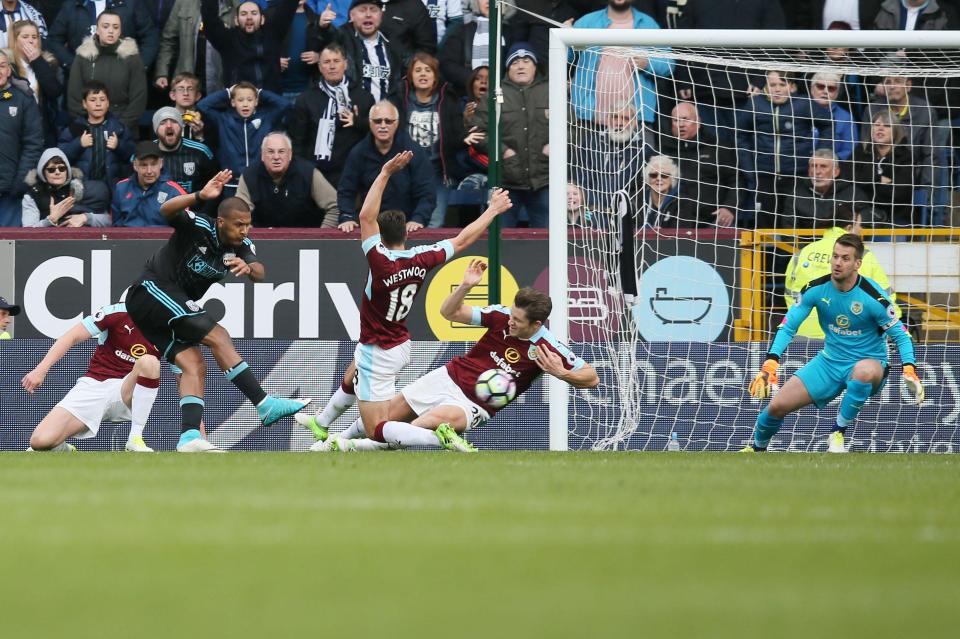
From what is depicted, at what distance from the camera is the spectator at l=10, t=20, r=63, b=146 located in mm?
15547

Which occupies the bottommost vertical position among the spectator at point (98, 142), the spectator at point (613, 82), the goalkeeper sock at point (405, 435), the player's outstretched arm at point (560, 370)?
the goalkeeper sock at point (405, 435)

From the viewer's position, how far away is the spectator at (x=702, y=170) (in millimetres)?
13695

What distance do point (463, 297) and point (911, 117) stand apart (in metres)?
5.73

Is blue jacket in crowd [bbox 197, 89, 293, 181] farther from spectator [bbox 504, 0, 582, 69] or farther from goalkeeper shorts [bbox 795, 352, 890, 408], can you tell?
goalkeeper shorts [bbox 795, 352, 890, 408]

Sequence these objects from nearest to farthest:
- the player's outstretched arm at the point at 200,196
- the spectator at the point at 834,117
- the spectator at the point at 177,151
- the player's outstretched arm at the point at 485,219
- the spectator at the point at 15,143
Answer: the player's outstretched arm at the point at 200,196 < the player's outstretched arm at the point at 485,219 < the spectator at the point at 834,117 < the spectator at the point at 177,151 < the spectator at the point at 15,143

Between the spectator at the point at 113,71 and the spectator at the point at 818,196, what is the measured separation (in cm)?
680

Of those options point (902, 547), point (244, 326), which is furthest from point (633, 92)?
point (902, 547)

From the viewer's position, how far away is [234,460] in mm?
9156

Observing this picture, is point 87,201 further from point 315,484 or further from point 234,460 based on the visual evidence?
point 315,484

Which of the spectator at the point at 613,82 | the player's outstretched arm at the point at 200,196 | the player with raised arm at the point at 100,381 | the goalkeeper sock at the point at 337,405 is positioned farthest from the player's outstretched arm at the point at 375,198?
the spectator at the point at 613,82

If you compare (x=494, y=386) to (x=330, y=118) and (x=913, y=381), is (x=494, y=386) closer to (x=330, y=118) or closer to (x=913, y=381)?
(x=913, y=381)

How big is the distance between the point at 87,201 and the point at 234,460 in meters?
6.32

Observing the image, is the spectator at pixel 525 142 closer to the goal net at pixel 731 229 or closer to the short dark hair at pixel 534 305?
the goal net at pixel 731 229

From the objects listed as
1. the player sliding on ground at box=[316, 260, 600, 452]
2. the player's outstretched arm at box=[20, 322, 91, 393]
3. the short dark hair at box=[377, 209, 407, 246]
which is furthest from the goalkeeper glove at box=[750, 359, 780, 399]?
the player's outstretched arm at box=[20, 322, 91, 393]
